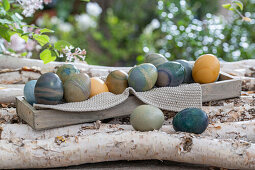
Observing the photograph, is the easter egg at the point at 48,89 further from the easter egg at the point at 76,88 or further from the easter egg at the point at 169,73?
the easter egg at the point at 169,73

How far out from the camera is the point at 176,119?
1.25 m

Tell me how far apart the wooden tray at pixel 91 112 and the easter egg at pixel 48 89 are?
0.13ft

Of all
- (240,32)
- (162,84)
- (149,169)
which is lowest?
(149,169)

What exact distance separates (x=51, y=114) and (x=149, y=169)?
1.32ft

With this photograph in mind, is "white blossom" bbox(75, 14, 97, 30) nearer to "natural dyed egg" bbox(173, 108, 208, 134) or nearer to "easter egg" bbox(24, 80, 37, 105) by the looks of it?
"easter egg" bbox(24, 80, 37, 105)

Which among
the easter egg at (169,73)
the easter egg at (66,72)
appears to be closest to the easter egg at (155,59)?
the easter egg at (169,73)

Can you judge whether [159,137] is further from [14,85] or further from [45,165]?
[14,85]

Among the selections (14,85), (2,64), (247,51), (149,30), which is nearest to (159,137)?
(14,85)

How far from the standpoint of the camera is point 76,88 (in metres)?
1.37

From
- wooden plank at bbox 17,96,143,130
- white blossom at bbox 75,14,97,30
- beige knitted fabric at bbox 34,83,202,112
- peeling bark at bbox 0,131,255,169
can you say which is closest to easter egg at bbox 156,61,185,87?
beige knitted fabric at bbox 34,83,202,112

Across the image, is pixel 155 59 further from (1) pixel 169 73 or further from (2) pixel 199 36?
(2) pixel 199 36

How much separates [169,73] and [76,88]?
0.38 metres

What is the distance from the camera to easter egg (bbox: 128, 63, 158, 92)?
4.71ft

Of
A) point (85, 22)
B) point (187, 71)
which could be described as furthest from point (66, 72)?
point (85, 22)
